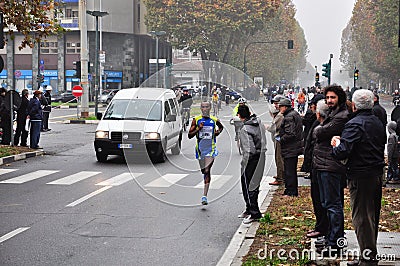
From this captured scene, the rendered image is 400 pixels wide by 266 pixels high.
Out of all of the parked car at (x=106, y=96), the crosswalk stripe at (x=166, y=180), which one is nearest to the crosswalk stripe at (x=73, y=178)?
the crosswalk stripe at (x=166, y=180)

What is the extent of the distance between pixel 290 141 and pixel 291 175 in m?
0.62

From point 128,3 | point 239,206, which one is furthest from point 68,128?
point 128,3

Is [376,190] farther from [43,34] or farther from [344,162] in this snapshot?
[43,34]

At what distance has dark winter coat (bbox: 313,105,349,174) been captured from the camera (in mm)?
7633

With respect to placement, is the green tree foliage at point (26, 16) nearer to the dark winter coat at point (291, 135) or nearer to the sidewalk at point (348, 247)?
the dark winter coat at point (291, 135)

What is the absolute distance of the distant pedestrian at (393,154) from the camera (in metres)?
13.8

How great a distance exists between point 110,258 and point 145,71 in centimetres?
7097

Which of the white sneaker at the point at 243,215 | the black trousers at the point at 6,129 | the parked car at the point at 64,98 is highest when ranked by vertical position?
the black trousers at the point at 6,129

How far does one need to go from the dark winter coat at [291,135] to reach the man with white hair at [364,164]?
16.9 ft

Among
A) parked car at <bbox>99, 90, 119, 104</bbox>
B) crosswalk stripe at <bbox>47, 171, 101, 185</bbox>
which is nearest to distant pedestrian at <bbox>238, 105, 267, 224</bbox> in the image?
crosswalk stripe at <bbox>47, 171, 101, 185</bbox>

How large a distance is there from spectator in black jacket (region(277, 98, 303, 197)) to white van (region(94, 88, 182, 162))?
585cm

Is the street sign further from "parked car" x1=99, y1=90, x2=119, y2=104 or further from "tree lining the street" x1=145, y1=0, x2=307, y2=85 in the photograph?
"tree lining the street" x1=145, y1=0, x2=307, y2=85

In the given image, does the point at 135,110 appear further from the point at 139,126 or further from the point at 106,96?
the point at 106,96

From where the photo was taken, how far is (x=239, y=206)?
11820mm
